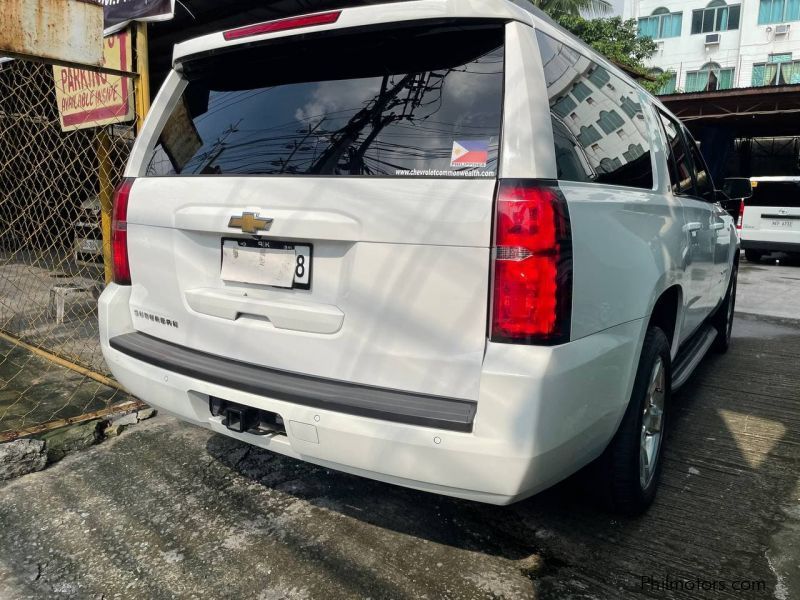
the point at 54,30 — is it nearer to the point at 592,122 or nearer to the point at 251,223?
the point at 251,223

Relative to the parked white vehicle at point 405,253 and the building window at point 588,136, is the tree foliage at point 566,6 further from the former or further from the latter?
the parked white vehicle at point 405,253

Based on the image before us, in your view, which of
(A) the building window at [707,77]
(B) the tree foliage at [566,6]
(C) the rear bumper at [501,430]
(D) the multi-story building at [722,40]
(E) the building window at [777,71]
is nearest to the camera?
(C) the rear bumper at [501,430]

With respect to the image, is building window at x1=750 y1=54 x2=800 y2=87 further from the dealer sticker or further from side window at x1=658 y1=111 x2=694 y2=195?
the dealer sticker

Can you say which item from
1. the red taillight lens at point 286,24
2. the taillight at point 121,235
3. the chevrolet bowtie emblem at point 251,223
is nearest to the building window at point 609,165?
the red taillight lens at point 286,24

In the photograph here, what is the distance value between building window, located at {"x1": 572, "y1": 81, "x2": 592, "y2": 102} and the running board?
63.0 inches

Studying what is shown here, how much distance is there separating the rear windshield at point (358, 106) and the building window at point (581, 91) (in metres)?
0.42

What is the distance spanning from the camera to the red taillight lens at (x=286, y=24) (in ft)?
7.07

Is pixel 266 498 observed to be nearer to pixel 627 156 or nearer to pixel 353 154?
pixel 353 154

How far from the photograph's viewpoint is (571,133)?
6.92 ft

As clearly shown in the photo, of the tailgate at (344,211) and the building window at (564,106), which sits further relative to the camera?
the building window at (564,106)

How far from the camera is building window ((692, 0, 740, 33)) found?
34344 millimetres

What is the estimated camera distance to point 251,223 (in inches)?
85.4

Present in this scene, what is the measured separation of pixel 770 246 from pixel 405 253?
14.0 m

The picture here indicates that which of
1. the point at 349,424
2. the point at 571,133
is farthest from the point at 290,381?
the point at 571,133
